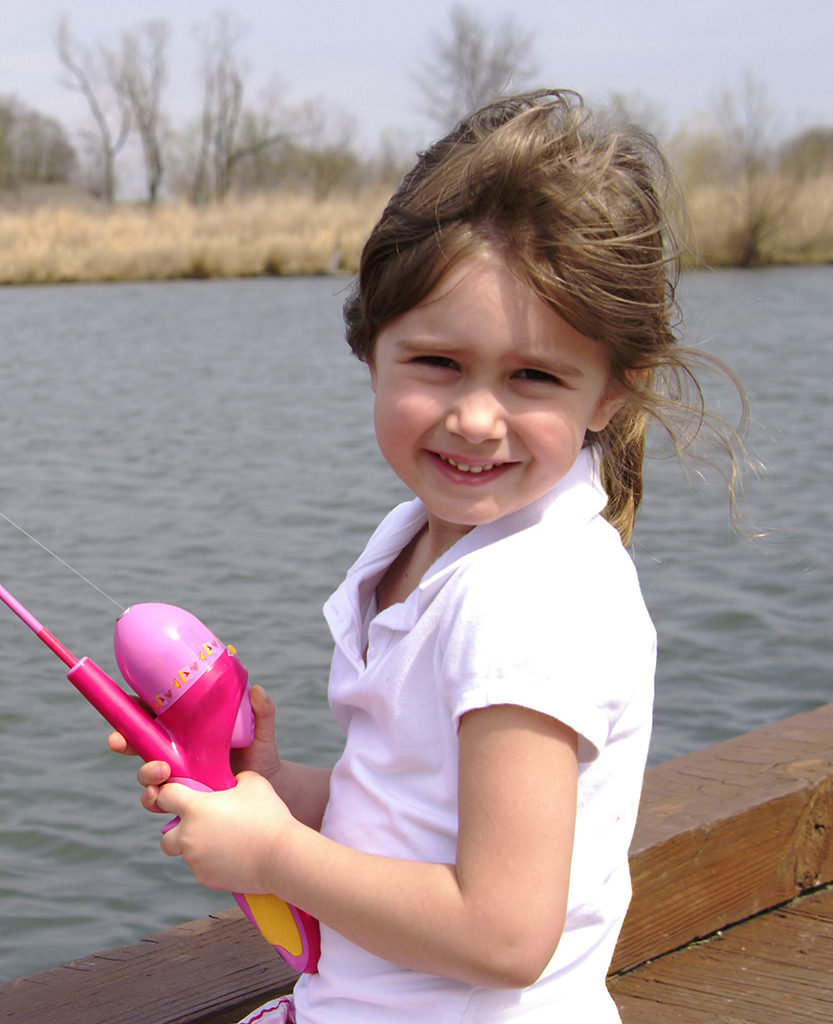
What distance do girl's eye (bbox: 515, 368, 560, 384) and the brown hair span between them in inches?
2.0

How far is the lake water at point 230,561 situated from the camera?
3883 millimetres

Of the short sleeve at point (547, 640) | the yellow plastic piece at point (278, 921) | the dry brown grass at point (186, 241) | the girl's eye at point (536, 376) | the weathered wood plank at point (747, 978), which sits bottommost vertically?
the dry brown grass at point (186, 241)

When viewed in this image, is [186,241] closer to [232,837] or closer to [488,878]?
[232,837]

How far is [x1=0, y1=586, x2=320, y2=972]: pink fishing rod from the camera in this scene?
51.4 inches

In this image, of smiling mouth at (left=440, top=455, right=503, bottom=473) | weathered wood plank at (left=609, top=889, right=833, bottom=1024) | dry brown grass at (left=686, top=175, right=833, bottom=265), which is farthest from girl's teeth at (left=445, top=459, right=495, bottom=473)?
dry brown grass at (left=686, top=175, right=833, bottom=265)

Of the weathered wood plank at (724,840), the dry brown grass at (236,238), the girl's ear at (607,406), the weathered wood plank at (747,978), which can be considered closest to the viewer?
the girl's ear at (607,406)

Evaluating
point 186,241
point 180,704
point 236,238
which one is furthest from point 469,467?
point 236,238

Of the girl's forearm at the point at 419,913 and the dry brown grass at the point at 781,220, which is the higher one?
the girl's forearm at the point at 419,913

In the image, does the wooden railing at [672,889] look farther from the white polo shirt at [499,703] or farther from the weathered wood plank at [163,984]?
the white polo shirt at [499,703]

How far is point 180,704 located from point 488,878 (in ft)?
1.21

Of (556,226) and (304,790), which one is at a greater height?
(556,226)

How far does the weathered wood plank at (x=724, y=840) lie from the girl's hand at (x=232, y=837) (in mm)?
821

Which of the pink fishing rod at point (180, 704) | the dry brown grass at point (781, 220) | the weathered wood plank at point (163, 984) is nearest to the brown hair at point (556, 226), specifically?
the pink fishing rod at point (180, 704)

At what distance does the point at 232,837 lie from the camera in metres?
1.24
